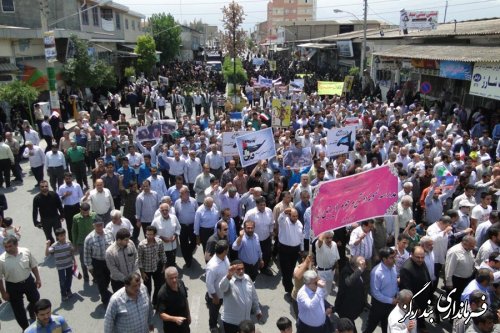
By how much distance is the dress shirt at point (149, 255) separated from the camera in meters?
Result: 6.58

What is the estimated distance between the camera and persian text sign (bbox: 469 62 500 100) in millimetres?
15703

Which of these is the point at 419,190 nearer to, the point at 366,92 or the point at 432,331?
the point at 432,331

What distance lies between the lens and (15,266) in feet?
20.2

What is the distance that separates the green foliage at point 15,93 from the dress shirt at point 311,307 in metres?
17.2

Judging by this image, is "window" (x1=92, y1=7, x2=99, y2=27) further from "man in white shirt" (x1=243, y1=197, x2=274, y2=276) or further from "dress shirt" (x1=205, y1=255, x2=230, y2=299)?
"dress shirt" (x1=205, y1=255, x2=230, y2=299)

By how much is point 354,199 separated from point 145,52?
37.6 m

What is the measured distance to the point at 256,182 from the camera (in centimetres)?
973

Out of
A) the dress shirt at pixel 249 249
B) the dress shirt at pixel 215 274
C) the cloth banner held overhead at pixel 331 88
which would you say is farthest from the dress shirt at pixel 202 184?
the cloth banner held overhead at pixel 331 88

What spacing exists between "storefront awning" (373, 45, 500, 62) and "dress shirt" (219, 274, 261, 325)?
43.3 ft

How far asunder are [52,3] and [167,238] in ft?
91.7

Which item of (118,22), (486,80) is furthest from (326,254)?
(118,22)

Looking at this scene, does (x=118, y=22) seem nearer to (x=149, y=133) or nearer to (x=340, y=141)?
(x=149, y=133)

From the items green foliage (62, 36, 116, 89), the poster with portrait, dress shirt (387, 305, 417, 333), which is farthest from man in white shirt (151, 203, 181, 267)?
green foliage (62, 36, 116, 89)

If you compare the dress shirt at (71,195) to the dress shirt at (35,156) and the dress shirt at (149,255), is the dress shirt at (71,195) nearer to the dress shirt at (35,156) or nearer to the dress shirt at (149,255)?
the dress shirt at (149,255)
